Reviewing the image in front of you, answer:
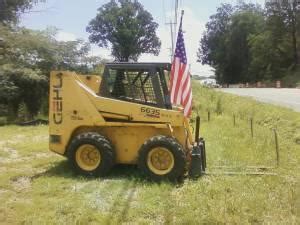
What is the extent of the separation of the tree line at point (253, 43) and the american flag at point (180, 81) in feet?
169

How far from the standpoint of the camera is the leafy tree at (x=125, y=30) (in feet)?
296

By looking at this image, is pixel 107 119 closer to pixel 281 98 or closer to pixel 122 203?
pixel 122 203

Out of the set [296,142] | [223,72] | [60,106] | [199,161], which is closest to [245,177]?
[199,161]

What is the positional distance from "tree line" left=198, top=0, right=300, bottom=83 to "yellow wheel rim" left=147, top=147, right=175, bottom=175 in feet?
173

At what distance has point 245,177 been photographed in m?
8.84

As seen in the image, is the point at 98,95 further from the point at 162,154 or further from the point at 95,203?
the point at 95,203

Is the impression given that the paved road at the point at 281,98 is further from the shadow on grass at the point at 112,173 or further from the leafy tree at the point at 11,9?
the leafy tree at the point at 11,9

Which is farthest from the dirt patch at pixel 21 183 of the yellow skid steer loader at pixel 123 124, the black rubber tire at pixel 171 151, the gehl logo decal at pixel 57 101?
the black rubber tire at pixel 171 151

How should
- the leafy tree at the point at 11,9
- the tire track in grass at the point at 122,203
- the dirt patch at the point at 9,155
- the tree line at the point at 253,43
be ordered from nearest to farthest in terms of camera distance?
1. the tire track in grass at the point at 122,203
2. the leafy tree at the point at 11,9
3. the dirt patch at the point at 9,155
4. the tree line at the point at 253,43

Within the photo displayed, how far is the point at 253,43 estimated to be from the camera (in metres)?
76.7

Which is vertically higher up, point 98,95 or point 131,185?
point 98,95

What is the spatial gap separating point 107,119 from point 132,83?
0.88 meters

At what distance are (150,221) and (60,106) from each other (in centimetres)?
401

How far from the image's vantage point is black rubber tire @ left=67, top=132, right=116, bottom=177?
9.43m
